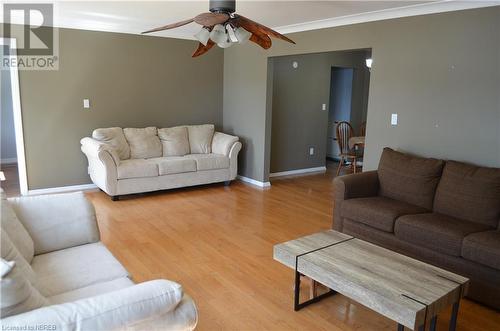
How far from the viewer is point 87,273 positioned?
6.91 feet

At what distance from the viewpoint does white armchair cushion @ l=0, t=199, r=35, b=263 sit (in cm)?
207

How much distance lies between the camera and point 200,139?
605 cm

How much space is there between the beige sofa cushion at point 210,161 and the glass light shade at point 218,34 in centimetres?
299

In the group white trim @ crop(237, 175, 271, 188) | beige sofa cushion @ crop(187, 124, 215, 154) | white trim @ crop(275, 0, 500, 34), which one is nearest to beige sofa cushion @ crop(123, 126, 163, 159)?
beige sofa cushion @ crop(187, 124, 215, 154)

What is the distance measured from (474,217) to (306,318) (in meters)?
1.64

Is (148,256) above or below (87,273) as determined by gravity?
below

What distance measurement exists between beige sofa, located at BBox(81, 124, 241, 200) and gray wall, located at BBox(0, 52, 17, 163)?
2922mm

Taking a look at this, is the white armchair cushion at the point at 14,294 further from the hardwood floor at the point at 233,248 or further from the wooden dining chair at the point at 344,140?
the wooden dining chair at the point at 344,140

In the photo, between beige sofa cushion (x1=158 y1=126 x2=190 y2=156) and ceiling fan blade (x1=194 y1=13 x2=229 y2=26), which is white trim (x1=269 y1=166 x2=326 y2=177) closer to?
beige sofa cushion (x1=158 y1=126 x2=190 y2=156)

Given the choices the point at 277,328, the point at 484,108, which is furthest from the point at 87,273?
the point at 484,108

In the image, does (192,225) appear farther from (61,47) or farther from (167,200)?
(61,47)

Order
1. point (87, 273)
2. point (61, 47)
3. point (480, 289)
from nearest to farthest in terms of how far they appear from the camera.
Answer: point (87, 273)
point (480, 289)
point (61, 47)

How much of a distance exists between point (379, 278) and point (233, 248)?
168 centimetres

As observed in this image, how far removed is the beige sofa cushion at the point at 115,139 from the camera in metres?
5.19
